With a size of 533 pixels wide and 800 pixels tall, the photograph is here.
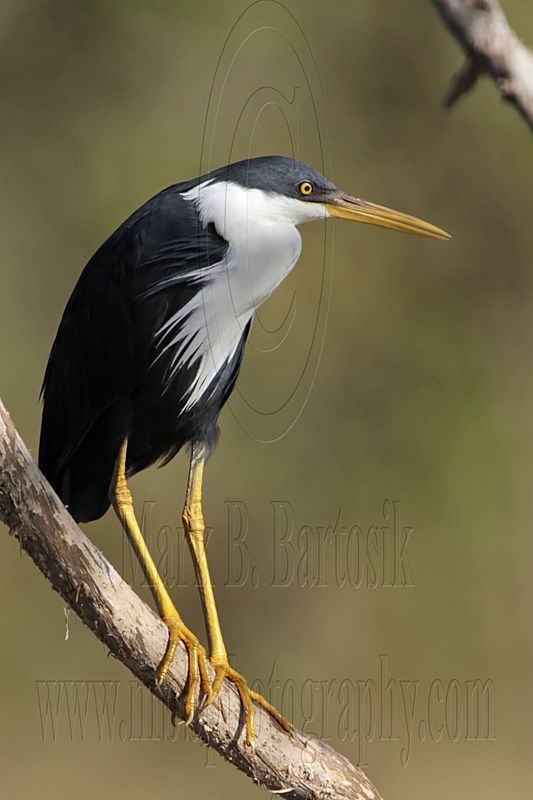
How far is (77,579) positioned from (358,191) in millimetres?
4171

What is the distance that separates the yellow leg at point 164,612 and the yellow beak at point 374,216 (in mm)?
726

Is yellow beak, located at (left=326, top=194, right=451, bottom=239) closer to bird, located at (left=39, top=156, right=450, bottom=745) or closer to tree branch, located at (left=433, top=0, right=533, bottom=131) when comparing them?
bird, located at (left=39, top=156, right=450, bottom=745)

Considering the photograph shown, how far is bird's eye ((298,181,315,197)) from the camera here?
→ 2.44 metres

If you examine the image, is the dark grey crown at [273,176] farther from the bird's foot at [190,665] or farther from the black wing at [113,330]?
the bird's foot at [190,665]

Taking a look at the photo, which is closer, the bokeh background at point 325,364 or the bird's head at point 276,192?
the bird's head at point 276,192

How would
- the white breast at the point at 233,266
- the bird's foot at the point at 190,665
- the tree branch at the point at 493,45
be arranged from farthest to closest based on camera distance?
the white breast at the point at 233,266 < the bird's foot at the point at 190,665 < the tree branch at the point at 493,45

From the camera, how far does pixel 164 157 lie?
5562 mm

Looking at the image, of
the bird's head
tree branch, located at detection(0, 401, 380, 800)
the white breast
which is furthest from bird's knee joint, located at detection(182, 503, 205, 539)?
the bird's head

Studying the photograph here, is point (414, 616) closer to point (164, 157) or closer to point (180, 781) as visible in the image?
point (180, 781)

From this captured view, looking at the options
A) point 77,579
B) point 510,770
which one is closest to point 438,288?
point 510,770

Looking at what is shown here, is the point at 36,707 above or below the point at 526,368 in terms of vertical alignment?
below

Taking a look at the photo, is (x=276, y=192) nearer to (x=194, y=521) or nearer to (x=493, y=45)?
(x=194, y=521)

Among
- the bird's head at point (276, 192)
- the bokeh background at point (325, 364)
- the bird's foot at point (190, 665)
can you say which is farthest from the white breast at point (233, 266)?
the bokeh background at point (325, 364)

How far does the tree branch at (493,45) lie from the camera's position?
1.48 m
